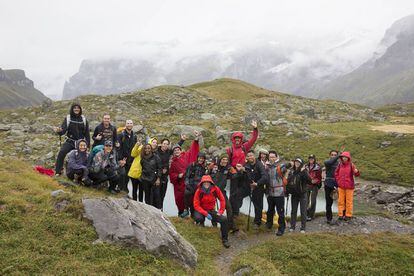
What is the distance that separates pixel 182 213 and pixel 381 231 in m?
11.4

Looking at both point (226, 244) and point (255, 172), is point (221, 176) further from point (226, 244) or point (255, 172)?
point (226, 244)

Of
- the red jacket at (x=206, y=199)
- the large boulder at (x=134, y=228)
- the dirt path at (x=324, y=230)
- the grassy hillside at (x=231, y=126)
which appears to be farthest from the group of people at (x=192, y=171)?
the grassy hillside at (x=231, y=126)

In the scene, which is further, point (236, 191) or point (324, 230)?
point (324, 230)

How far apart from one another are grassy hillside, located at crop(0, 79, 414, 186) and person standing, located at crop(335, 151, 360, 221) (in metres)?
16.9

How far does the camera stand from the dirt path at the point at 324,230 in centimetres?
1662

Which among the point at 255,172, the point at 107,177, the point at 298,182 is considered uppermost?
the point at 255,172

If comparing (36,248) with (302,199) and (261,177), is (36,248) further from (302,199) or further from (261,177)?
(302,199)

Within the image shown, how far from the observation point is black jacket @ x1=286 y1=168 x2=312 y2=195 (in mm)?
18672

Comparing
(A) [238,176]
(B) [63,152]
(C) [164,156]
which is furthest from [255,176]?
(B) [63,152]

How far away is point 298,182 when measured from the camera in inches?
736

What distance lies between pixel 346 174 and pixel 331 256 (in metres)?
5.32

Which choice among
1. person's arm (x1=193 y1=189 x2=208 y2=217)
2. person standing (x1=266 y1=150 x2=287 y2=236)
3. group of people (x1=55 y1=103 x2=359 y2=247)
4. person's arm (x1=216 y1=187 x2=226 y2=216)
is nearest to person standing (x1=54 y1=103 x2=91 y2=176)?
group of people (x1=55 y1=103 x2=359 y2=247)

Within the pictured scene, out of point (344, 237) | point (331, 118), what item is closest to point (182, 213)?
point (344, 237)

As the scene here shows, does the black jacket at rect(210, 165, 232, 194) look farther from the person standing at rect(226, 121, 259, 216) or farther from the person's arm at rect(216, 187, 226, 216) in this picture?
the person's arm at rect(216, 187, 226, 216)
